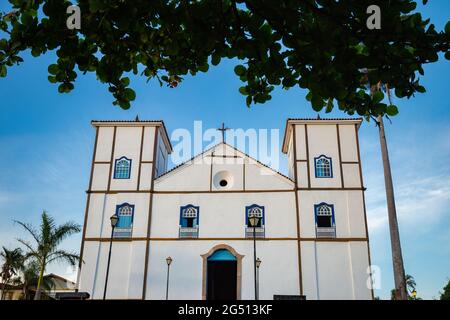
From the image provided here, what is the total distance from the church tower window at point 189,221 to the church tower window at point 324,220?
662cm

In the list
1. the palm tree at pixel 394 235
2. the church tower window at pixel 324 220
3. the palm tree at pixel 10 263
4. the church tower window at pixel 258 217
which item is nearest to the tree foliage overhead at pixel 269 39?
the palm tree at pixel 394 235

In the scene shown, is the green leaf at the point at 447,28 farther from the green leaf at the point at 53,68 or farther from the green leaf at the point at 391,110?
the green leaf at the point at 53,68

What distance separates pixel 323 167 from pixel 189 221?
8.24 meters

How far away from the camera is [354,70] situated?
10.6 ft

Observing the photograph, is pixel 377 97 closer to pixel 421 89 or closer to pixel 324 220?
pixel 421 89

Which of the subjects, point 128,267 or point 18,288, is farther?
point 18,288

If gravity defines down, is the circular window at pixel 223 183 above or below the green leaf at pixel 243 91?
above

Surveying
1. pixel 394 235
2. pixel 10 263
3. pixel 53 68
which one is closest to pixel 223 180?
pixel 394 235

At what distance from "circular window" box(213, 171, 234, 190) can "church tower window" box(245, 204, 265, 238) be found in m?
1.91

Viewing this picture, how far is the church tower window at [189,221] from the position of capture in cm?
2261

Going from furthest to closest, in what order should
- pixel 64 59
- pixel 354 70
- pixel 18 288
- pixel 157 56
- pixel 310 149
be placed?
pixel 18 288 → pixel 310 149 → pixel 157 56 → pixel 64 59 → pixel 354 70
